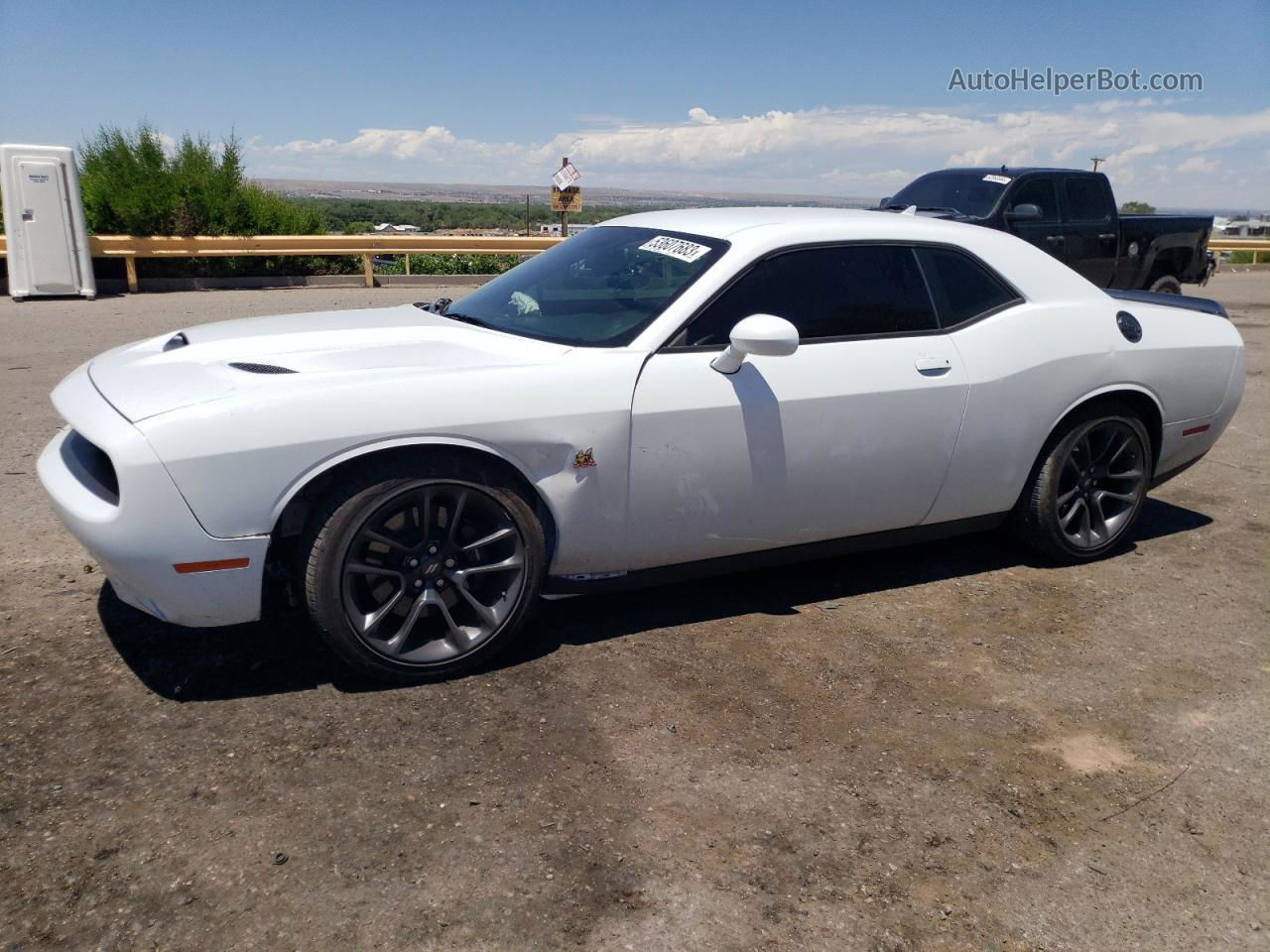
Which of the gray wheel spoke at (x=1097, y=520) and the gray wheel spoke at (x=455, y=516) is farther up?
the gray wheel spoke at (x=455, y=516)

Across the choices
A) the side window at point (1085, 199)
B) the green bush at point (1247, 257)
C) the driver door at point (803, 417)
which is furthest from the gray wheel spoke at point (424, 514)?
the green bush at point (1247, 257)

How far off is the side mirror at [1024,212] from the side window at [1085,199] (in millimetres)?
693

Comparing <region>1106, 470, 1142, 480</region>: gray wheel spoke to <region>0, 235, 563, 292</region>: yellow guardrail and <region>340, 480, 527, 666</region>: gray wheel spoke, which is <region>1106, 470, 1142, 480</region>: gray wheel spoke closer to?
<region>340, 480, 527, 666</region>: gray wheel spoke

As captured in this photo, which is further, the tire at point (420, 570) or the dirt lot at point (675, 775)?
the tire at point (420, 570)

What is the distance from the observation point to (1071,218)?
1074 centimetres

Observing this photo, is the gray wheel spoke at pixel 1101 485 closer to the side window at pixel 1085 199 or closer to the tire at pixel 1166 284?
the side window at pixel 1085 199

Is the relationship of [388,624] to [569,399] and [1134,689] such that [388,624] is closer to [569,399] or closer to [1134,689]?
[569,399]

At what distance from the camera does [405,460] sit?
3316 millimetres

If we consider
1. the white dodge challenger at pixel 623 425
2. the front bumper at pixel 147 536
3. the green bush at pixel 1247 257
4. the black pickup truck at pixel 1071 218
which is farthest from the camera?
the green bush at pixel 1247 257

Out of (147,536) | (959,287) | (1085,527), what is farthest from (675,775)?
(1085,527)

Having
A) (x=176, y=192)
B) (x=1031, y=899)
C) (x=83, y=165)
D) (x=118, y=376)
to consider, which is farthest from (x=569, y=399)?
(x=83, y=165)

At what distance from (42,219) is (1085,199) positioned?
1283 centimetres

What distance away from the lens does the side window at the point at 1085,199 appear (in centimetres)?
1077

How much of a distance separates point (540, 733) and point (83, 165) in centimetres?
1736
